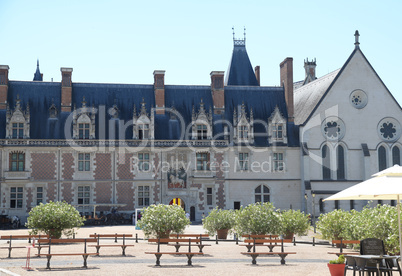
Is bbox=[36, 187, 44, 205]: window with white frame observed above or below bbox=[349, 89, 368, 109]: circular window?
below

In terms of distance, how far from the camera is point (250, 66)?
55.1 metres

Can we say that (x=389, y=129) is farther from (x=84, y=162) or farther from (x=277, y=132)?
(x=84, y=162)

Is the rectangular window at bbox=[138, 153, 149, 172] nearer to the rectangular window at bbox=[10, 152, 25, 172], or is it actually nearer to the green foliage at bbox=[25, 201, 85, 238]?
the rectangular window at bbox=[10, 152, 25, 172]

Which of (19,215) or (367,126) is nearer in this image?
(19,215)

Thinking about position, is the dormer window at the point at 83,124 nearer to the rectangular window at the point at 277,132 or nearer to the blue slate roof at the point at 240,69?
the rectangular window at the point at 277,132

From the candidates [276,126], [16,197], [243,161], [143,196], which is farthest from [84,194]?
[276,126]

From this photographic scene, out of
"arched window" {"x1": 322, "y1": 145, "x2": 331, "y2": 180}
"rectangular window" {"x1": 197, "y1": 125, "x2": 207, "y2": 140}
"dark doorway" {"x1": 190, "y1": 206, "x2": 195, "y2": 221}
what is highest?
"rectangular window" {"x1": 197, "y1": 125, "x2": 207, "y2": 140}

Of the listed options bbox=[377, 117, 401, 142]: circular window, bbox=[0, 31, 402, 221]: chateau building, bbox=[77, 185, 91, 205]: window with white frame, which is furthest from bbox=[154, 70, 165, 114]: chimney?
bbox=[377, 117, 401, 142]: circular window

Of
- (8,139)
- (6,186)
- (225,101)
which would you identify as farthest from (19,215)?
(225,101)

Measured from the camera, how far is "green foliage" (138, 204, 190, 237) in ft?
84.6

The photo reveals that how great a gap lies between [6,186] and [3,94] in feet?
22.7

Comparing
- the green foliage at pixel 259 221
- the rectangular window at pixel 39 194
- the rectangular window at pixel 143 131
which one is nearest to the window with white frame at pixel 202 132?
the rectangular window at pixel 143 131

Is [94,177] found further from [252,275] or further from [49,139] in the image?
[252,275]

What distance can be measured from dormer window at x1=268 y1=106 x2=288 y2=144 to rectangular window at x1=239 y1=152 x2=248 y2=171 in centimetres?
242
